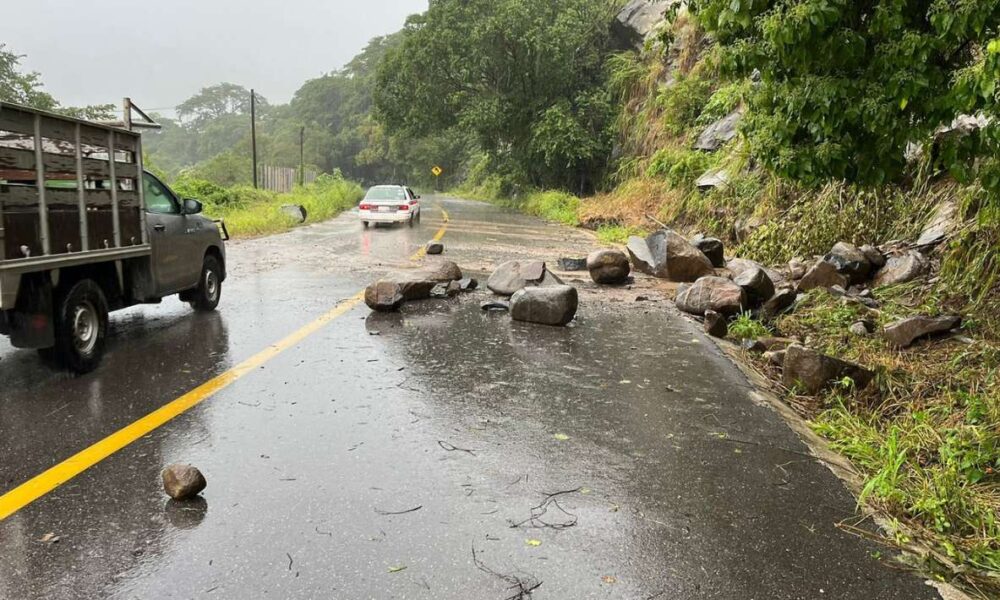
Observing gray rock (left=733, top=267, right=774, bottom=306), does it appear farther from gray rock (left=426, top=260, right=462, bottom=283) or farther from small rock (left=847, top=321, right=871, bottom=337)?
gray rock (left=426, top=260, right=462, bottom=283)

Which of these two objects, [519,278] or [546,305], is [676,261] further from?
[546,305]

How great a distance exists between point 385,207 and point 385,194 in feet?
2.68

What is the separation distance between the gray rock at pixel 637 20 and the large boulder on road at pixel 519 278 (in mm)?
24786

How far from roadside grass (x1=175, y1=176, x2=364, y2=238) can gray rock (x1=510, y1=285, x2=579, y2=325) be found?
40.6 feet

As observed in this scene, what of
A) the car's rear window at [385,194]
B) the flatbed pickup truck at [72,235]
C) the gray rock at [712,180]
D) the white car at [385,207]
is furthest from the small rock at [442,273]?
the car's rear window at [385,194]

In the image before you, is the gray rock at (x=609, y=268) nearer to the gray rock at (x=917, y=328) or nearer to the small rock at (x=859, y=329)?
the small rock at (x=859, y=329)

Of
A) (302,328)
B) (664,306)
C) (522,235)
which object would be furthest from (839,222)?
(522,235)

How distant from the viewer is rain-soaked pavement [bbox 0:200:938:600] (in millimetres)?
2973

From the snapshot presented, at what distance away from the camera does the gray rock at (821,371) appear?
5.88m

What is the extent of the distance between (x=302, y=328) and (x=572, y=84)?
31.4 m

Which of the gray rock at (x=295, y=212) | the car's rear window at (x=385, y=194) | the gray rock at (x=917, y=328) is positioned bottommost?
the gray rock at (x=917, y=328)

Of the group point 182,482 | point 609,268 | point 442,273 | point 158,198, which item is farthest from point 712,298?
point 182,482

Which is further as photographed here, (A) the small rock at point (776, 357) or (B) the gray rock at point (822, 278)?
(B) the gray rock at point (822, 278)

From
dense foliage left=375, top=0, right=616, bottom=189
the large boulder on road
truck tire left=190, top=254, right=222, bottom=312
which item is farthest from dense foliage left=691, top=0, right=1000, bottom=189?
dense foliage left=375, top=0, right=616, bottom=189
